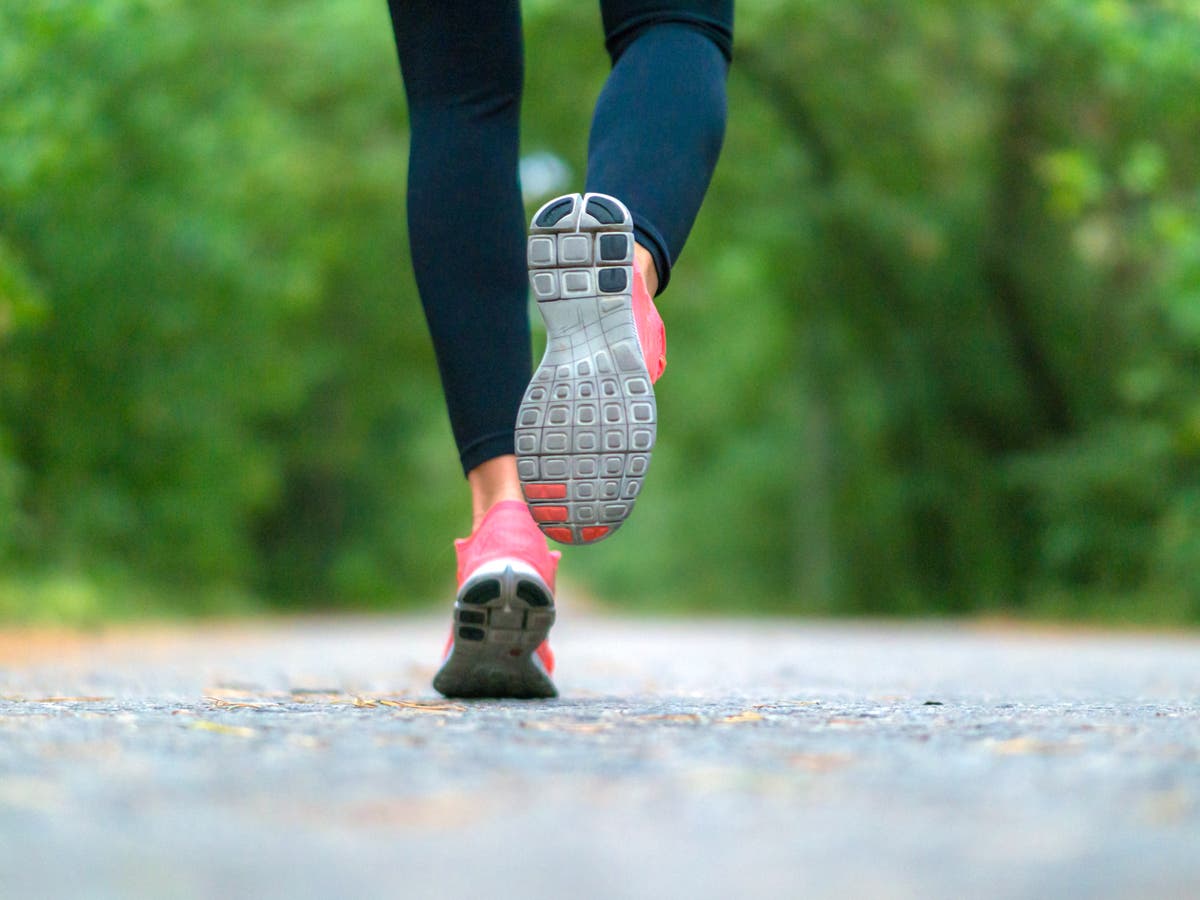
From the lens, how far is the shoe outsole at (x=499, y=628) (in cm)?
187

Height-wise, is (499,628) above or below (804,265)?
below

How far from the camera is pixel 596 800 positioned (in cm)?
102

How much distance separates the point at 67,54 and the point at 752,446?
10673 mm

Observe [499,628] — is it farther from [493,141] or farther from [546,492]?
[493,141]

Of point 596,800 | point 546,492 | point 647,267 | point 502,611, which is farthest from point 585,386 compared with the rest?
point 596,800

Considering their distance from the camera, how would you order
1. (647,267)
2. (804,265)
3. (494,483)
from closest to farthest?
(647,267) < (494,483) < (804,265)

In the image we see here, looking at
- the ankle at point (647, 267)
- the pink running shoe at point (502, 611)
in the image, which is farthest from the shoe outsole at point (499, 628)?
the ankle at point (647, 267)

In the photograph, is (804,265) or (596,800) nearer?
(596,800)

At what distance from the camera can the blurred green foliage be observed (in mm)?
8812

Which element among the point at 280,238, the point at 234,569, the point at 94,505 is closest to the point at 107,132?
the point at 94,505

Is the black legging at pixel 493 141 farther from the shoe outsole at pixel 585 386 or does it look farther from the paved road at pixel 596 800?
the paved road at pixel 596 800

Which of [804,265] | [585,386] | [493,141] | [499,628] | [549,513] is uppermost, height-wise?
[804,265]

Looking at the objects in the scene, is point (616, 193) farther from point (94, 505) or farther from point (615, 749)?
point (94, 505)

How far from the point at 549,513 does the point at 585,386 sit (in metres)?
0.15
